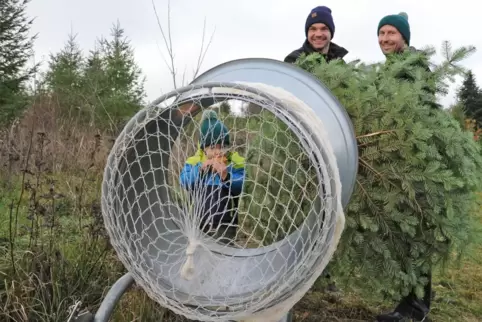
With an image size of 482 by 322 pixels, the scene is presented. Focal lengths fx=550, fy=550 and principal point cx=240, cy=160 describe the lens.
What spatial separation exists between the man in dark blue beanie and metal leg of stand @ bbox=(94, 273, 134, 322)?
174 centimetres

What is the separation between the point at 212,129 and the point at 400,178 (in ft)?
2.75

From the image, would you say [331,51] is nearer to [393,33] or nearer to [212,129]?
[393,33]

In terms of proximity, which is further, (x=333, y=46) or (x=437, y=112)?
(x=333, y=46)

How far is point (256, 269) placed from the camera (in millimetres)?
1978

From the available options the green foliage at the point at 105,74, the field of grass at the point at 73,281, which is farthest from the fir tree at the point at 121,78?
the field of grass at the point at 73,281

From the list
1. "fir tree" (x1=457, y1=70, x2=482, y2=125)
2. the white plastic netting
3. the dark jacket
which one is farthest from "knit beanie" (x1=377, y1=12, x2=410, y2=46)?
"fir tree" (x1=457, y1=70, x2=482, y2=125)

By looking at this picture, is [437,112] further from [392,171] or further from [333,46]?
[333,46]

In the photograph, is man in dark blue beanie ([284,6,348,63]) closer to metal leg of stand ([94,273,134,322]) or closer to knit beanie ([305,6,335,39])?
knit beanie ([305,6,335,39])

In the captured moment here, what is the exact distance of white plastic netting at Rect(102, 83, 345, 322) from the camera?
1660 millimetres

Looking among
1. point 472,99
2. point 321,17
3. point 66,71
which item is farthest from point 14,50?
point 472,99

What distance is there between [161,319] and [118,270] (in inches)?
20.0

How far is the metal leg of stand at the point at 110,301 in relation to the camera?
1.90 m

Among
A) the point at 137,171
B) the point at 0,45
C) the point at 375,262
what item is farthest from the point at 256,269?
the point at 0,45

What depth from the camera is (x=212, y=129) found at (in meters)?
2.13
